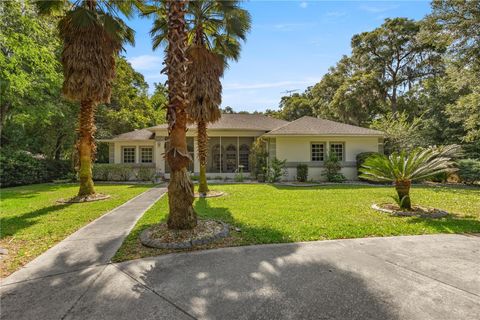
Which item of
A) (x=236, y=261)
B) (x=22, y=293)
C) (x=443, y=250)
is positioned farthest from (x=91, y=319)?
(x=443, y=250)

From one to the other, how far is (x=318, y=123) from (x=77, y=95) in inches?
592

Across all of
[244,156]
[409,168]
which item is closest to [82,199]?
[409,168]

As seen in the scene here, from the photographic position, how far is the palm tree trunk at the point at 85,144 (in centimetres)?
1138

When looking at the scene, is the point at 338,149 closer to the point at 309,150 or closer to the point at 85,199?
the point at 309,150

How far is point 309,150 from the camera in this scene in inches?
698

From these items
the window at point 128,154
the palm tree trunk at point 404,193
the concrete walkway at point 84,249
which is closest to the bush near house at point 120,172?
the window at point 128,154

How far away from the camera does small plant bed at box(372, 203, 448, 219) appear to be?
762 cm

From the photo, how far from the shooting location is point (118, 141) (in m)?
20.2

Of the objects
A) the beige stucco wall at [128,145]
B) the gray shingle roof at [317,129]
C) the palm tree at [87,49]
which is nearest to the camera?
the palm tree at [87,49]

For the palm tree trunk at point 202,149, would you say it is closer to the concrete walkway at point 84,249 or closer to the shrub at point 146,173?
the concrete walkway at point 84,249

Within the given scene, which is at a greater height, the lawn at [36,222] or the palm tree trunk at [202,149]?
the palm tree trunk at [202,149]

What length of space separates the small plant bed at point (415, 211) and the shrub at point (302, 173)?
8.23 m

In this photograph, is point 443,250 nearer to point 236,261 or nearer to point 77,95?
point 236,261

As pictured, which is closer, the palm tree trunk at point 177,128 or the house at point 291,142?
the palm tree trunk at point 177,128
